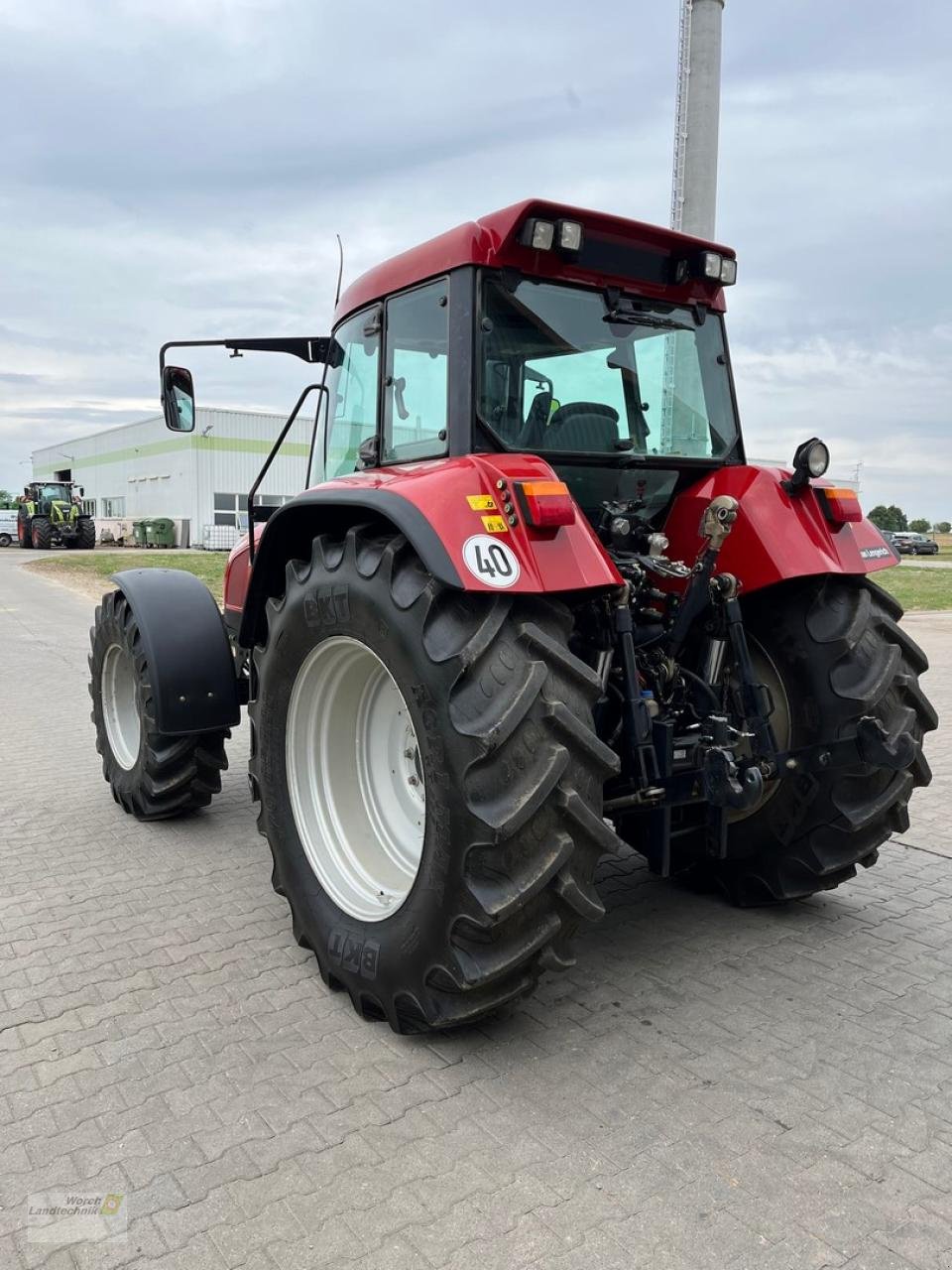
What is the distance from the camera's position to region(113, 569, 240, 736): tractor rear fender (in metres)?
4.46

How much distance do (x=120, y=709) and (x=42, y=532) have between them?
3488cm

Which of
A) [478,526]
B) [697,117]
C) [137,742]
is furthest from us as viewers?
[697,117]

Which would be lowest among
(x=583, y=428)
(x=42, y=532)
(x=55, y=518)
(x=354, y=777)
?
(x=354, y=777)

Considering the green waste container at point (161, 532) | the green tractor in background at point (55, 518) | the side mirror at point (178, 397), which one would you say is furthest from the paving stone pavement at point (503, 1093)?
the green waste container at point (161, 532)

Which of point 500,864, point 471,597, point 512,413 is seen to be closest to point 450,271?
point 512,413

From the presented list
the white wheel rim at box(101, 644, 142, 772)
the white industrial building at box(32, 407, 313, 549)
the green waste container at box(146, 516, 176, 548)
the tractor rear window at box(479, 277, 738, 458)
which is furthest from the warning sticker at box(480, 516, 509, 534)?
the green waste container at box(146, 516, 176, 548)

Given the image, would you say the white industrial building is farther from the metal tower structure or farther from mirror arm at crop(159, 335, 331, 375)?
mirror arm at crop(159, 335, 331, 375)

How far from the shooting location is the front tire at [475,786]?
97.9 inches

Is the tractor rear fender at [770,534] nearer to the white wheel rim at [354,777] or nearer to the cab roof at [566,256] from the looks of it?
the cab roof at [566,256]

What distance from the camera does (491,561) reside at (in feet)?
8.36

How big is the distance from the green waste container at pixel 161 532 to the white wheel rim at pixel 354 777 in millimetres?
37096

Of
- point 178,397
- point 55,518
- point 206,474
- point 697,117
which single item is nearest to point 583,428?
point 178,397

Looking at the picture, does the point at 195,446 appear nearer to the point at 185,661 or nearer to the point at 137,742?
the point at 137,742

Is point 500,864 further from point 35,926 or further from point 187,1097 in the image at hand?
point 35,926
